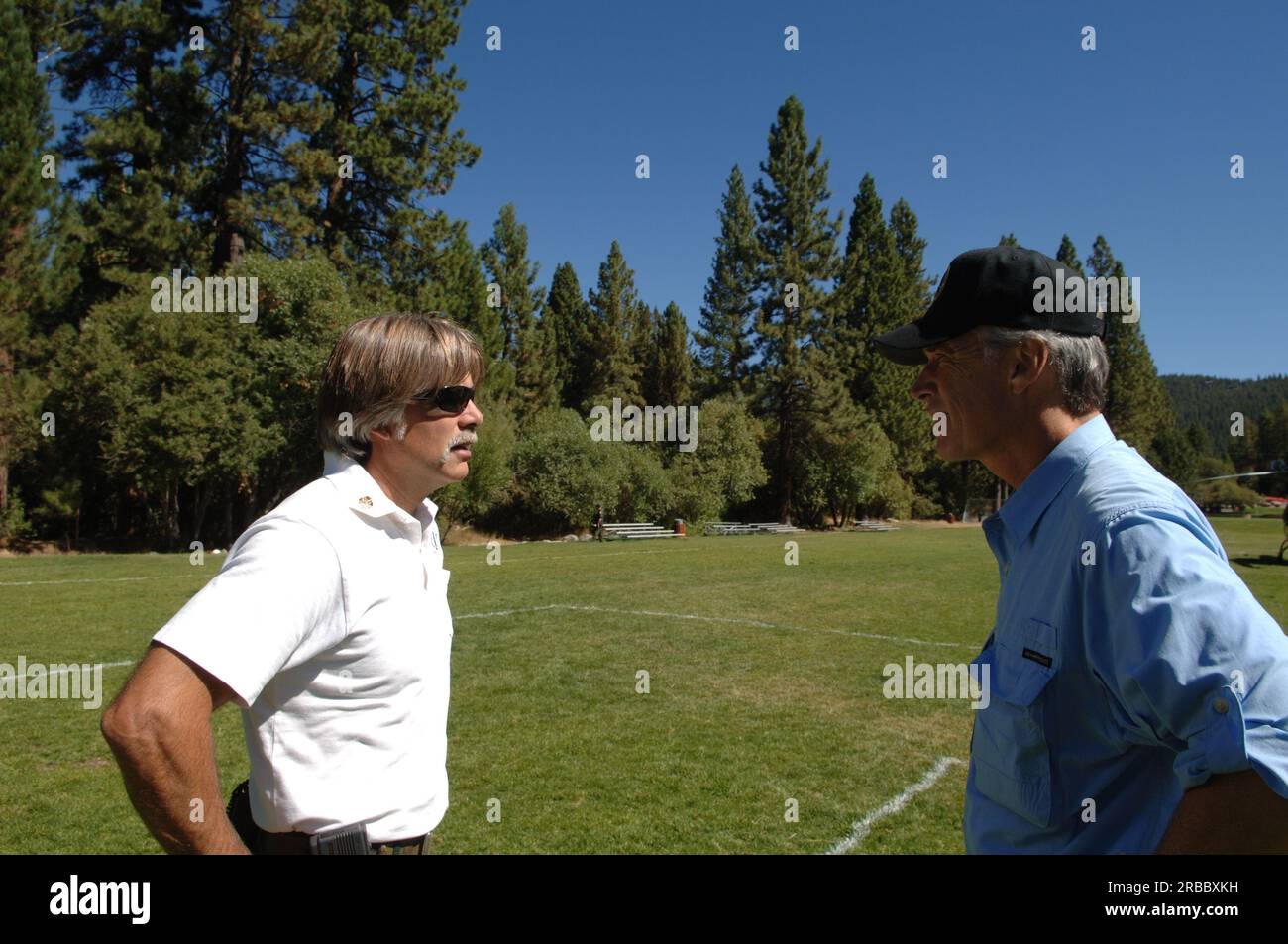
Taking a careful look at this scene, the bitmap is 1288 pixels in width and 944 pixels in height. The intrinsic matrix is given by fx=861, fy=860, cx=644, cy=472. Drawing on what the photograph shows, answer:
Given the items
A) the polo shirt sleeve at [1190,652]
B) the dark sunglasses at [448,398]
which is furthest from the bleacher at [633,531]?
the polo shirt sleeve at [1190,652]

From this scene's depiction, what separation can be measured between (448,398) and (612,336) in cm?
6284

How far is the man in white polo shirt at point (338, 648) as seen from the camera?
5.87 ft

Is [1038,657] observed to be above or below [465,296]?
below

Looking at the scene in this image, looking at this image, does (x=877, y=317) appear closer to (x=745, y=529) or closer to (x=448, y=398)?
(x=745, y=529)

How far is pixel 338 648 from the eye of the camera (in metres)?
2.09

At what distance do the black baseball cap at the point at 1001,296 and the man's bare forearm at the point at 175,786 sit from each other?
2025 millimetres

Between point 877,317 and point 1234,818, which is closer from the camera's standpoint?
point 1234,818

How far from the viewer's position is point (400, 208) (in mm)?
42875

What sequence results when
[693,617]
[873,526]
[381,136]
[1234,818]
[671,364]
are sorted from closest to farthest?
1. [1234,818]
2. [693,617]
3. [381,136]
4. [873,526]
5. [671,364]

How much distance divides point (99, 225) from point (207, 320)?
7.07m

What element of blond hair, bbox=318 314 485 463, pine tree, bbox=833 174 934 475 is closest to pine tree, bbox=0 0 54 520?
blond hair, bbox=318 314 485 463

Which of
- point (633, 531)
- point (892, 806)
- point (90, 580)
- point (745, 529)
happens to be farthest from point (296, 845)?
point (745, 529)
